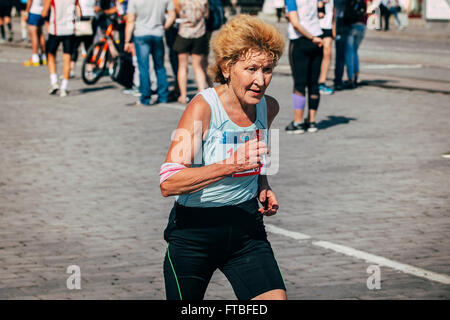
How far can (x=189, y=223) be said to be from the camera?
3625 mm

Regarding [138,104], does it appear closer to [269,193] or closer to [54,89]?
[54,89]

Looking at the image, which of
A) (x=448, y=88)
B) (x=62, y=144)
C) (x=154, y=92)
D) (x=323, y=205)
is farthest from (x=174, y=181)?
(x=448, y=88)

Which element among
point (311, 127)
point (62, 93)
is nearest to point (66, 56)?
point (62, 93)

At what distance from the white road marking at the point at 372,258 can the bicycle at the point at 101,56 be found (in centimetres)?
869

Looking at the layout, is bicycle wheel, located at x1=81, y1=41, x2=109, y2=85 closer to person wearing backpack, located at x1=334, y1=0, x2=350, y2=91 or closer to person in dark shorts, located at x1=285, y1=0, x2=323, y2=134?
person wearing backpack, located at x1=334, y1=0, x2=350, y2=91

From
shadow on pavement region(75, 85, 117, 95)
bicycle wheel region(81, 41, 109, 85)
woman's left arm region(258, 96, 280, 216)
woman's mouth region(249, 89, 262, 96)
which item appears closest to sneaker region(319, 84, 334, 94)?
shadow on pavement region(75, 85, 117, 95)

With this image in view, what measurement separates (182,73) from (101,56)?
119 inches

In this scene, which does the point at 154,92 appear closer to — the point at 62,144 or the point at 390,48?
the point at 62,144

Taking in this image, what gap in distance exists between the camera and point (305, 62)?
1078cm

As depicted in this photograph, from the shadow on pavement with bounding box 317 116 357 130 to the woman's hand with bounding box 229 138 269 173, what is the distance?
323 inches

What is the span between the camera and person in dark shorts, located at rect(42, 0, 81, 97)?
14.2 m

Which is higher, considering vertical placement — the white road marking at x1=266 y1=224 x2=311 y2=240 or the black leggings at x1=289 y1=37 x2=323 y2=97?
the black leggings at x1=289 y1=37 x2=323 y2=97

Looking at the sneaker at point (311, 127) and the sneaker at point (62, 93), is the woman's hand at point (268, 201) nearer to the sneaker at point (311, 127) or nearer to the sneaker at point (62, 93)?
the sneaker at point (311, 127)
